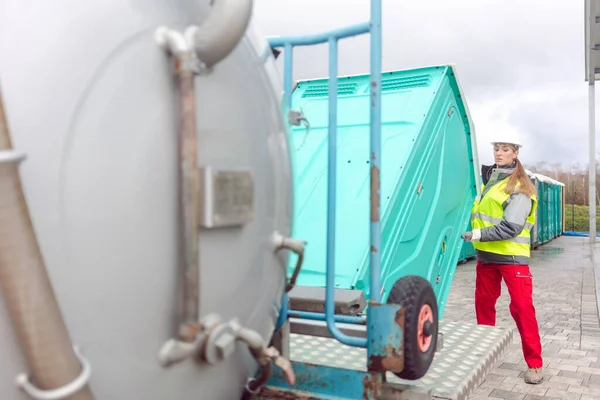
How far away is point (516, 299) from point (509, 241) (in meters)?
0.37

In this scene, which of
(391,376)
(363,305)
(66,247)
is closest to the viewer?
(66,247)

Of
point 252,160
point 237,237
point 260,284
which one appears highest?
point 252,160

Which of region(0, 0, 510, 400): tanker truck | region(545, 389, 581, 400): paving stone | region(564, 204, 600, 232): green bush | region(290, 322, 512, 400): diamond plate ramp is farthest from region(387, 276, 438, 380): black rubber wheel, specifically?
region(564, 204, 600, 232): green bush

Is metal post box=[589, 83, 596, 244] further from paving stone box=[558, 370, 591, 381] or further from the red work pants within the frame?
the red work pants

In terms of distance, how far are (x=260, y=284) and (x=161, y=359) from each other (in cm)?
35

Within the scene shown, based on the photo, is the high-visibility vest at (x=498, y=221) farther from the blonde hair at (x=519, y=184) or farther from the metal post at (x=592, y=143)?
the metal post at (x=592, y=143)

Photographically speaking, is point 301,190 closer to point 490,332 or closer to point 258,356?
point 490,332

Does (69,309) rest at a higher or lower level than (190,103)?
lower

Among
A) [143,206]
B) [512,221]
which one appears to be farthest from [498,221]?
[143,206]

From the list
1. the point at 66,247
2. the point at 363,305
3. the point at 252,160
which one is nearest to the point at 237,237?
A: the point at 252,160

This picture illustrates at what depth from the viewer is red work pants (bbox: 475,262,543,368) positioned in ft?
12.7

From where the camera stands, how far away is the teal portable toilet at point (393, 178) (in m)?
3.52

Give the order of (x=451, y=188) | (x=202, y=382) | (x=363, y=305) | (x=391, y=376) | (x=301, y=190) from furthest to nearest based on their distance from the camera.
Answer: (x=451, y=188) → (x=301, y=190) → (x=363, y=305) → (x=391, y=376) → (x=202, y=382)

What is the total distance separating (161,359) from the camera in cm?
123
